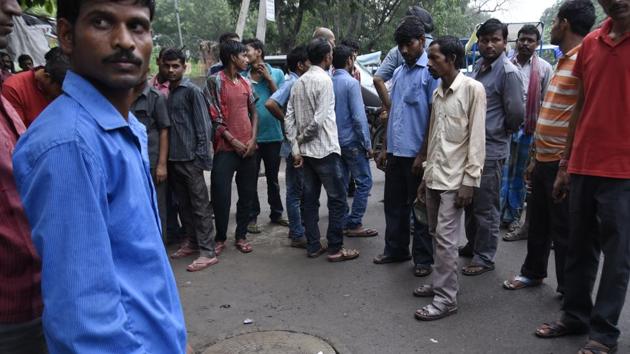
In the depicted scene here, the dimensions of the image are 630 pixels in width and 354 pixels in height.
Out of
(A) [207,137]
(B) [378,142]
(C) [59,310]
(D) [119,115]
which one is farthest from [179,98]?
(B) [378,142]

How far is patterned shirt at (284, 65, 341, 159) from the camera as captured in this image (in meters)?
4.31

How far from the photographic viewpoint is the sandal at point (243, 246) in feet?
15.9

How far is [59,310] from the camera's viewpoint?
0.99m

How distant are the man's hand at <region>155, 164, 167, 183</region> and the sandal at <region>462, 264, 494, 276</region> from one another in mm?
2692

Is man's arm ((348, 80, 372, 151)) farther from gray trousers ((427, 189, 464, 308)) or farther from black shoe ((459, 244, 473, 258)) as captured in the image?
gray trousers ((427, 189, 464, 308))

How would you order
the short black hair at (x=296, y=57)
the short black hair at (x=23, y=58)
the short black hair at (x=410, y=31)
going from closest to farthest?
the short black hair at (x=410, y=31), the short black hair at (x=296, y=57), the short black hair at (x=23, y=58)

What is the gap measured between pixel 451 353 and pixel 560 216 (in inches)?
49.1

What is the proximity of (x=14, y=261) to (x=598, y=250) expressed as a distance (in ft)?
9.70

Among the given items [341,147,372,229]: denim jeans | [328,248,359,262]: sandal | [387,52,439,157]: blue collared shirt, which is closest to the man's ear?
[387,52,439,157]: blue collared shirt

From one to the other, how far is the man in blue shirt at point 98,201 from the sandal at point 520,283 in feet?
10.1

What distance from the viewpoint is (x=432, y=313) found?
3.35 m

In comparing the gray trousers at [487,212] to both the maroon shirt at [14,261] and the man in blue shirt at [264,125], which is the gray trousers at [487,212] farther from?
the maroon shirt at [14,261]

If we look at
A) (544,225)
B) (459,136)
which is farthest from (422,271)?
(459,136)

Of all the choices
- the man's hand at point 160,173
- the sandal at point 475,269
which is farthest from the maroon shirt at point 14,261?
the sandal at point 475,269
